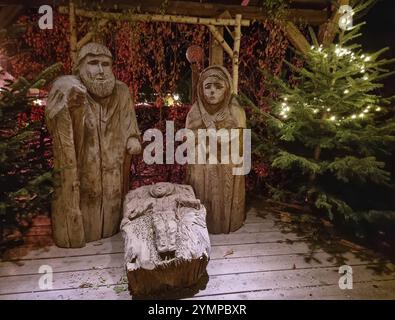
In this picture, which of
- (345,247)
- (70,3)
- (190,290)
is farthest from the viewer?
(70,3)

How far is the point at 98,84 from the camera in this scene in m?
3.81

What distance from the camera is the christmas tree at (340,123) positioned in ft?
13.4

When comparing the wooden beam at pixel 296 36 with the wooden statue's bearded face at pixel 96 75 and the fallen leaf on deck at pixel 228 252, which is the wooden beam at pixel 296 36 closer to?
the wooden statue's bearded face at pixel 96 75

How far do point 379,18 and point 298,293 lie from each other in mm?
5240

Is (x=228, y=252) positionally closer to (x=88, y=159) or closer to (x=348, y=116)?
(x=88, y=159)

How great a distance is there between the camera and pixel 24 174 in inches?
158

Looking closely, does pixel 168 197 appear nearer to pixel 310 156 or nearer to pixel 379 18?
pixel 310 156

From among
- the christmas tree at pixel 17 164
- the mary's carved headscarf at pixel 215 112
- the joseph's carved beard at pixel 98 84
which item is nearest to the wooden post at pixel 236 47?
the mary's carved headscarf at pixel 215 112

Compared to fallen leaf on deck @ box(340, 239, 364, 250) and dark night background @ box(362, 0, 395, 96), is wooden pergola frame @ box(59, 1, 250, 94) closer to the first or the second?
dark night background @ box(362, 0, 395, 96)

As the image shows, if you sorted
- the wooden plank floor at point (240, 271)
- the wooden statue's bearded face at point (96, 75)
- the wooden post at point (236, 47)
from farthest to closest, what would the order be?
1. the wooden post at point (236, 47)
2. the wooden statue's bearded face at point (96, 75)
3. the wooden plank floor at point (240, 271)

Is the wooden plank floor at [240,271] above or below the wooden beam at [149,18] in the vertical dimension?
below

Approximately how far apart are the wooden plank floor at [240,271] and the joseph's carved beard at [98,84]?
6.17 ft

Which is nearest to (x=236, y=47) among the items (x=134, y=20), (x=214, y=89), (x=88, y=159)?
(x=134, y=20)

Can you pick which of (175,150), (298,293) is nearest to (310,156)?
(298,293)
